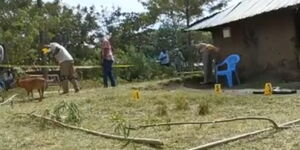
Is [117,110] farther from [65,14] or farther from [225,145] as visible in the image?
[65,14]

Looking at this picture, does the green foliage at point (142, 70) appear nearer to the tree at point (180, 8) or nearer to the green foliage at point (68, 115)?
the tree at point (180, 8)

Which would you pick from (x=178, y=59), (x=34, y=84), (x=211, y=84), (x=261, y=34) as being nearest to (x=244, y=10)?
(x=261, y=34)

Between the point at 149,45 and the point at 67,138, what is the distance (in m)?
24.9

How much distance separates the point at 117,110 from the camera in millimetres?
10023

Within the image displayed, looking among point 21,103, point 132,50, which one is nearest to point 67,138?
point 21,103

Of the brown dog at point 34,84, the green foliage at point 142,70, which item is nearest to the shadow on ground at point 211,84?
the green foliage at point 142,70

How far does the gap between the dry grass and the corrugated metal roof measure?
472cm

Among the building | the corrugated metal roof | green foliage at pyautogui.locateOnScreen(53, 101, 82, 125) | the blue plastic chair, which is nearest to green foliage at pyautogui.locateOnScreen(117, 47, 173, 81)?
the corrugated metal roof

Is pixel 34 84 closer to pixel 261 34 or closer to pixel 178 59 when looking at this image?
pixel 261 34

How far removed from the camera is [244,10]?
1691cm

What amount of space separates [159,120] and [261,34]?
9.32m

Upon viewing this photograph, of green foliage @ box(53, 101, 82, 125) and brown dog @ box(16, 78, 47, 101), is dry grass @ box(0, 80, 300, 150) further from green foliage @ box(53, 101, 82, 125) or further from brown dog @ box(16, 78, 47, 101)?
brown dog @ box(16, 78, 47, 101)

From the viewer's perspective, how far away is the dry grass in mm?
6535

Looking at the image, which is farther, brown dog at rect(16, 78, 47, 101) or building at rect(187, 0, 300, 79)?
building at rect(187, 0, 300, 79)
